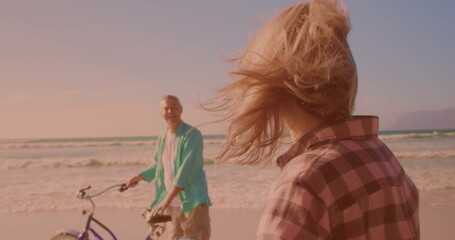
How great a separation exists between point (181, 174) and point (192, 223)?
0.57m

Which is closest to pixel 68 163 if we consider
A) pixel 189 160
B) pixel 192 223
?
pixel 192 223

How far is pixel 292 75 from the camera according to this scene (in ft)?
2.86

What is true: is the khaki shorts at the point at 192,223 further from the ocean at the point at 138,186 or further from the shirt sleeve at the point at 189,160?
the ocean at the point at 138,186

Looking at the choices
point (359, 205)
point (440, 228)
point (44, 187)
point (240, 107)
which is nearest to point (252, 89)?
point (240, 107)

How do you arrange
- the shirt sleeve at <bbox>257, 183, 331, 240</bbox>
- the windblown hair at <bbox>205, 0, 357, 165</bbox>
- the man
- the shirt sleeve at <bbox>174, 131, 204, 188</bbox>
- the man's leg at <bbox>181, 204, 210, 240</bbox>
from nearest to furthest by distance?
the shirt sleeve at <bbox>257, 183, 331, 240</bbox> → the windblown hair at <bbox>205, 0, 357, 165</bbox> → the shirt sleeve at <bbox>174, 131, 204, 188</bbox> → the man → the man's leg at <bbox>181, 204, 210, 240</bbox>

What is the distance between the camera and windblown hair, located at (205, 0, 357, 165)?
2.84 feet

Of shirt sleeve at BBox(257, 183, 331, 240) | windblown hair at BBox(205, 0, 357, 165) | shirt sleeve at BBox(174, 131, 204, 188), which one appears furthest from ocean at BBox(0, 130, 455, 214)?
shirt sleeve at BBox(257, 183, 331, 240)

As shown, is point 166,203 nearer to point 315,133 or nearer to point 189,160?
point 189,160

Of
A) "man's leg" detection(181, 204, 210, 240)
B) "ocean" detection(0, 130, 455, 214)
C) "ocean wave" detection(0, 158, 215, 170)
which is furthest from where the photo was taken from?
"ocean wave" detection(0, 158, 215, 170)

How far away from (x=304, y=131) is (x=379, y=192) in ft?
0.64

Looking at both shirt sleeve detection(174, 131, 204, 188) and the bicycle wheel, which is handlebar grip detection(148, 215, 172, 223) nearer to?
shirt sleeve detection(174, 131, 204, 188)

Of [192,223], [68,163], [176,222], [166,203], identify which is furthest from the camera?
[68,163]

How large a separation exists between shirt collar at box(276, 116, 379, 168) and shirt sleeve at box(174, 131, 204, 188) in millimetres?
3275

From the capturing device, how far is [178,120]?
15.0ft
